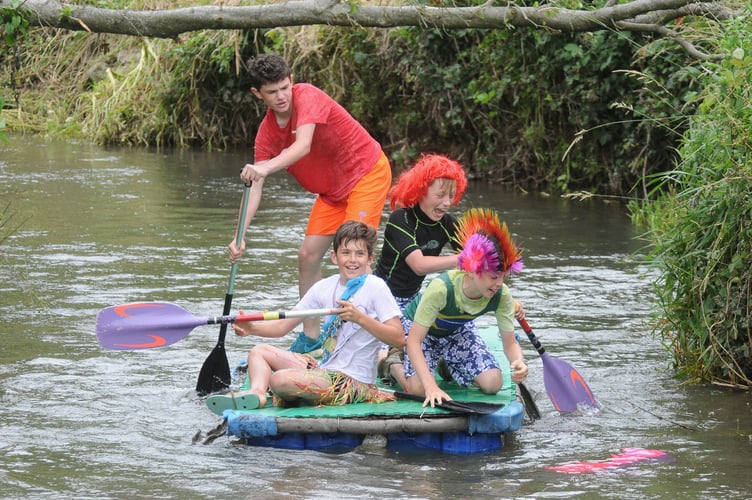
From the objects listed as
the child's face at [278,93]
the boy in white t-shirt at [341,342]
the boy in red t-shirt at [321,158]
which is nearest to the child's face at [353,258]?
the boy in white t-shirt at [341,342]

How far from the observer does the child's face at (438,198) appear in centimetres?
607

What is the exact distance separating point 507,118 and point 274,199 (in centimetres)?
295

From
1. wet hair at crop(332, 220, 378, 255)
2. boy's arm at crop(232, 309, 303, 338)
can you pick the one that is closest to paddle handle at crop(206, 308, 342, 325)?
boy's arm at crop(232, 309, 303, 338)

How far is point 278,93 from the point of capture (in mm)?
→ 6613

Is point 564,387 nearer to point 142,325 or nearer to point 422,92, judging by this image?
point 142,325

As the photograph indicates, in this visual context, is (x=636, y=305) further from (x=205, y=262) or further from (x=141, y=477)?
(x=141, y=477)

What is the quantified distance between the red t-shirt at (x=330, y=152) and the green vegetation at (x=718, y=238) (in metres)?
1.77

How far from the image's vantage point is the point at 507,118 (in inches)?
564

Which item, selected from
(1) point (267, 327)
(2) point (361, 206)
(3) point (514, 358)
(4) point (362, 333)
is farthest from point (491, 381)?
(2) point (361, 206)

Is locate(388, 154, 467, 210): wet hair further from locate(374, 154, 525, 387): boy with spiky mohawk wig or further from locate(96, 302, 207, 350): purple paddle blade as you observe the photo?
locate(96, 302, 207, 350): purple paddle blade

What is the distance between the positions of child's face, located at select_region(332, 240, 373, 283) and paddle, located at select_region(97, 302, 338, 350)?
0.70m

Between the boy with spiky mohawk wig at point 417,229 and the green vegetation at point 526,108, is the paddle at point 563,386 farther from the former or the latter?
the green vegetation at point 526,108

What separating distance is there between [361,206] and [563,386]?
161 centimetres

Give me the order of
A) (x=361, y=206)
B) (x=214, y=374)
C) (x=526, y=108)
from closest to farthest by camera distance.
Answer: (x=214, y=374) < (x=361, y=206) < (x=526, y=108)
